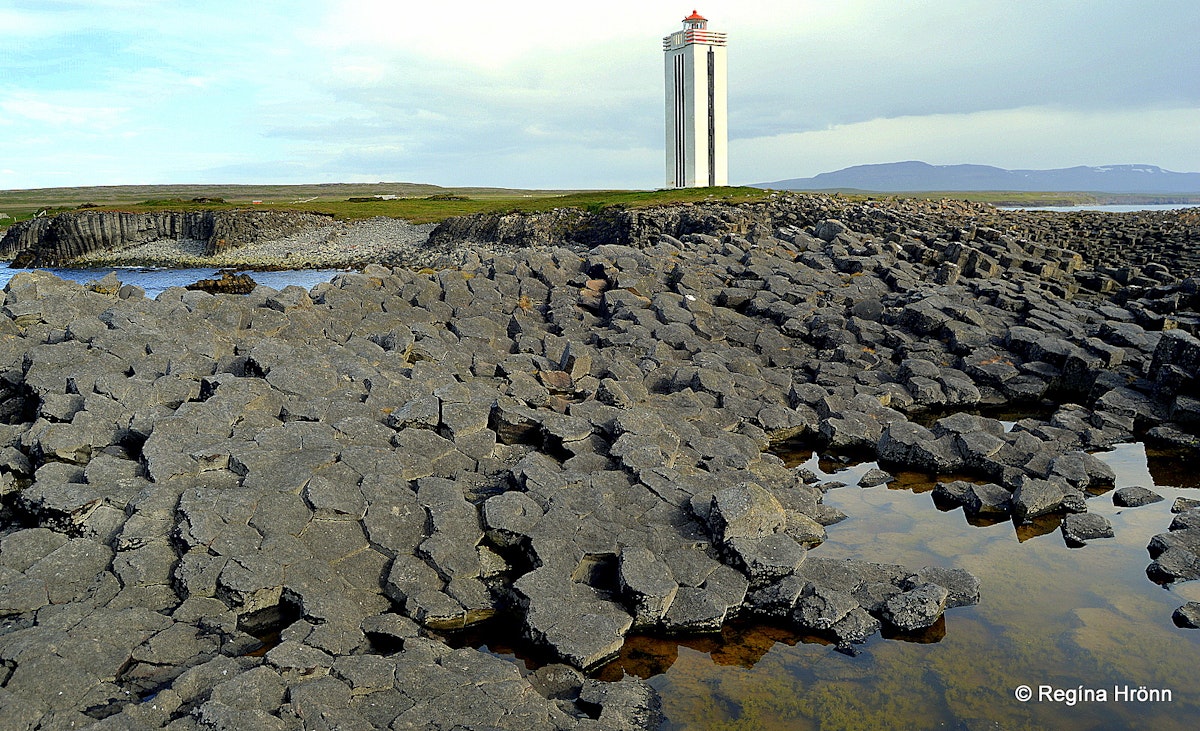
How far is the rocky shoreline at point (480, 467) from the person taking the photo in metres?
5.14

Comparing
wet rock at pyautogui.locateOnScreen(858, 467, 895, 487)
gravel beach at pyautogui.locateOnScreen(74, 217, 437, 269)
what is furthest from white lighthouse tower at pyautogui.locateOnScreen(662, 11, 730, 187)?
wet rock at pyautogui.locateOnScreen(858, 467, 895, 487)

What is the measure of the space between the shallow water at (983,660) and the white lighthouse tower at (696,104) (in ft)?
167

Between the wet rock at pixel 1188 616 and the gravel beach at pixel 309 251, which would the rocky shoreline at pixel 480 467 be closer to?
the wet rock at pixel 1188 616

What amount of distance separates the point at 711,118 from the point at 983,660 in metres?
53.4

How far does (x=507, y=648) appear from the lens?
5.90 metres

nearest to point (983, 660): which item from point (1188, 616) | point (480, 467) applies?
point (1188, 616)

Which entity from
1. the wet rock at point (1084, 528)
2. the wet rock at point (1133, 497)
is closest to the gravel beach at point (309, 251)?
Result: the wet rock at point (1133, 497)

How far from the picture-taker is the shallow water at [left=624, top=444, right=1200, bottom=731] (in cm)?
514

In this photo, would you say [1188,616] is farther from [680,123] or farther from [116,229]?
[116,229]

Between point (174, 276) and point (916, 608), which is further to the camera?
point (174, 276)

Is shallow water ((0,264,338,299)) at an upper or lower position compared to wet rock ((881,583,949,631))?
upper

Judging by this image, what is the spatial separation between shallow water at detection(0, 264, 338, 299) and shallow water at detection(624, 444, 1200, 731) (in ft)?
111

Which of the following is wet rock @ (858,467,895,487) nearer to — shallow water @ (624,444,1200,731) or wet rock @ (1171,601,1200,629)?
shallow water @ (624,444,1200,731)

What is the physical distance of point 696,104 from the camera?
54.7 m
